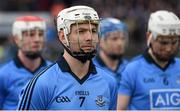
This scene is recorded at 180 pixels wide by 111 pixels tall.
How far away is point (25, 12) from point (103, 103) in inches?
596

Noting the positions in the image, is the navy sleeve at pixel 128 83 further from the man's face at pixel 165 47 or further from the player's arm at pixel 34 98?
the player's arm at pixel 34 98

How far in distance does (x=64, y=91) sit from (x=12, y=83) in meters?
2.77

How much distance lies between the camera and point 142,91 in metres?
7.21

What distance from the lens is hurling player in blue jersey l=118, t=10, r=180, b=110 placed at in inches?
278

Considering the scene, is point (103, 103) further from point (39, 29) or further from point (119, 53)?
point (119, 53)

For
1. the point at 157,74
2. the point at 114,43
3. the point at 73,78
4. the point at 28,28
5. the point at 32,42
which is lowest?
the point at 114,43

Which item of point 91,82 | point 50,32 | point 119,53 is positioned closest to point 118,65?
point 119,53

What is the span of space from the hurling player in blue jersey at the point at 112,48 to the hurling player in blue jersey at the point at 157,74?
6.85 feet

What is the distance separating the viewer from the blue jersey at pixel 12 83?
8.04m

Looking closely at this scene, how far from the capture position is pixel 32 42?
840cm

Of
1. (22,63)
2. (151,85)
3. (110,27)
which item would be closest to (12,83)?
(22,63)

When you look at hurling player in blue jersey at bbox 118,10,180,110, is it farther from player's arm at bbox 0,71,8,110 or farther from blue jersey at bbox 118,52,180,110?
player's arm at bbox 0,71,8,110

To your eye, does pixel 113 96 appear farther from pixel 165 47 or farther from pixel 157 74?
pixel 157 74

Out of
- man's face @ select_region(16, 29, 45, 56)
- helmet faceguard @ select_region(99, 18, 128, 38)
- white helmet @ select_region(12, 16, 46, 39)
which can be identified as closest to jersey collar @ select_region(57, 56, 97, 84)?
man's face @ select_region(16, 29, 45, 56)
